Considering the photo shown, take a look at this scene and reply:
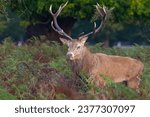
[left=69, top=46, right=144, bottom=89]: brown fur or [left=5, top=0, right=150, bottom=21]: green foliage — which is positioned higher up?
[left=69, top=46, right=144, bottom=89]: brown fur

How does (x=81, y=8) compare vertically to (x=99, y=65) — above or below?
below

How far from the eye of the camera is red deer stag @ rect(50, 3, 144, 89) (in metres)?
16.3

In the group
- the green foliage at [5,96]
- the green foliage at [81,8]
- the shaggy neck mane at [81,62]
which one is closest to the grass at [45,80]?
the green foliage at [5,96]

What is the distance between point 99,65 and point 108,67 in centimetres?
26

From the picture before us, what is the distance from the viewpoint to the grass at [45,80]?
1359 centimetres

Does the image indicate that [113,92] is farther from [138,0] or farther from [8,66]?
[138,0]

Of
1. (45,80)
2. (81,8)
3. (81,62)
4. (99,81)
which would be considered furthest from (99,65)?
(81,8)

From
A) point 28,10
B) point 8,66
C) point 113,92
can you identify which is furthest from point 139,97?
point 28,10

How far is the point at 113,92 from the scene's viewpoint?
1388 centimetres

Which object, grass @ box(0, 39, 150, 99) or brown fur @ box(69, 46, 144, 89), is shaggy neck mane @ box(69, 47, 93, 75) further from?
grass @ box(0, 39, 150, 99)

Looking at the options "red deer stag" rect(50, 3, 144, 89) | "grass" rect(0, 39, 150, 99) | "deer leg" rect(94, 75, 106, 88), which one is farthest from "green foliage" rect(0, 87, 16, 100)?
"deer leg" rect(94, 75, 106, 88)

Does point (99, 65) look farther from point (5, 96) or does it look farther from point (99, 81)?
point (5, 96)

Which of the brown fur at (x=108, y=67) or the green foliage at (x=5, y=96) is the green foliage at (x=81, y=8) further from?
the green foliage at (x=5, y=96)

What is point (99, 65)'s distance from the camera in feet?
54.9
